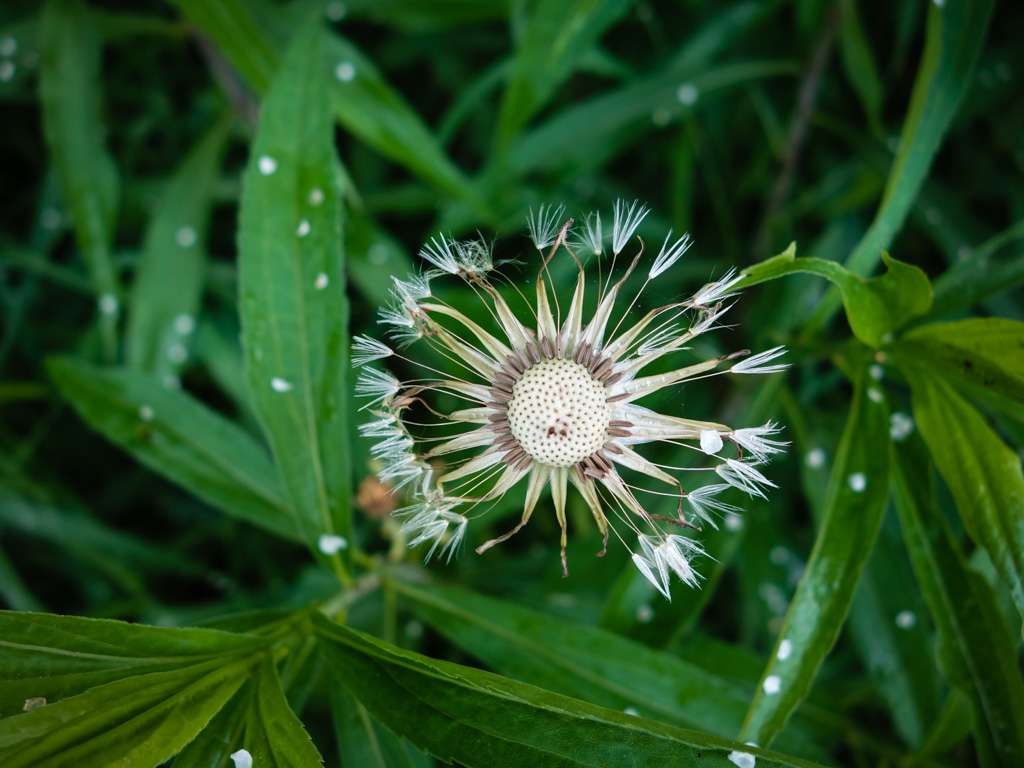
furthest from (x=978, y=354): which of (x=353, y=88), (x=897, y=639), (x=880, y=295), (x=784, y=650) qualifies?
(x=353, y=88)

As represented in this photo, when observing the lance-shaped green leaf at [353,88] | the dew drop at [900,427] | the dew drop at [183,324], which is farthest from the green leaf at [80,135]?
the dew drop at [900,427]

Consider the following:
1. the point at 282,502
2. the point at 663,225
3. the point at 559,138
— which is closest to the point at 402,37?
the point at 559,138

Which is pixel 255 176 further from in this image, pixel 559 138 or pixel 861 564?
pixel 861 564

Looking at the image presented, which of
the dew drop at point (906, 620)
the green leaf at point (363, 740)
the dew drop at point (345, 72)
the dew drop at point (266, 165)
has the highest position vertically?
the dew drop at point (345, 72)

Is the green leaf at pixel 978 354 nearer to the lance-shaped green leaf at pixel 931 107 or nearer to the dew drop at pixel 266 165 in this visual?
the lance-shaped green leaf at pixel 931 107

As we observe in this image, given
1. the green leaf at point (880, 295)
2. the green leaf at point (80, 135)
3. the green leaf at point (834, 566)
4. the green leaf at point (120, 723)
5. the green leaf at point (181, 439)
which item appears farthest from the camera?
the green leaf at point (80, 135)

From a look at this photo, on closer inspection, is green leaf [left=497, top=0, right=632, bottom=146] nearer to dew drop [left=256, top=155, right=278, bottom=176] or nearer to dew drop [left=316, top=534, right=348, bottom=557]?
dew drop [left=256, top=155, right=278, bottom=176]

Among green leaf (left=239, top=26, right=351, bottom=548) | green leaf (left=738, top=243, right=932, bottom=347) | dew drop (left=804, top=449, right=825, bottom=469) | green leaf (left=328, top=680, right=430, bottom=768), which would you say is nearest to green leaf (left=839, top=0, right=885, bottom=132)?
dew drop (left=804, top=449, right=825, bottom=469)
